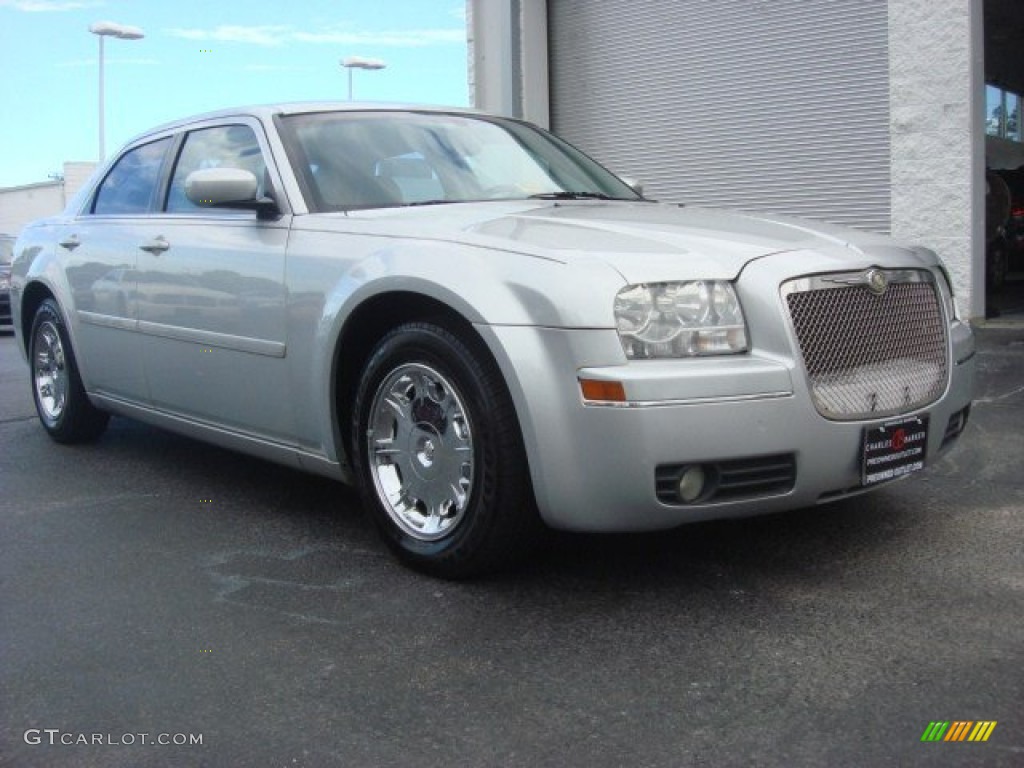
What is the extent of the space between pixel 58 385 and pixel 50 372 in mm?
149

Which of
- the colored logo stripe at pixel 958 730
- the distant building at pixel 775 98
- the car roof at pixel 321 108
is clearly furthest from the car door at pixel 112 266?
the distant building at pixel 775 98

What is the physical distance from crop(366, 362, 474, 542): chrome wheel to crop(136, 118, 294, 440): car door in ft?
→ 1.61

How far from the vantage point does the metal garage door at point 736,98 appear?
10852 mm

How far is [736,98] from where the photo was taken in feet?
39.4

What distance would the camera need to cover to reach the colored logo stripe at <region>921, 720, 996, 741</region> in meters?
2.47

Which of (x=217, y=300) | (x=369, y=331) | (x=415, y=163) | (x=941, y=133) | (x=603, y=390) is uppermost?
(x=941, y=133)

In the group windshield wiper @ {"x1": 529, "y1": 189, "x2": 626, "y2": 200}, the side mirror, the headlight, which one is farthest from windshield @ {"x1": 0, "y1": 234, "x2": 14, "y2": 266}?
the headlight

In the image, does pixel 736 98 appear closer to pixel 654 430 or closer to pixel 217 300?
pixel 217 300

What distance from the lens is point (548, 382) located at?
321 centimetres

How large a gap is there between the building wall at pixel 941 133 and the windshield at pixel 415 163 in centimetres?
604

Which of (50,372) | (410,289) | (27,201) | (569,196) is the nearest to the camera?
(410,289)

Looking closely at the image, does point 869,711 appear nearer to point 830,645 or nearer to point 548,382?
point 830,645

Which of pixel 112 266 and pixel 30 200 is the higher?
pixel 30 200

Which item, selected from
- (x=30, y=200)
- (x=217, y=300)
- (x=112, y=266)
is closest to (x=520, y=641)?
(x=217, y=300)
